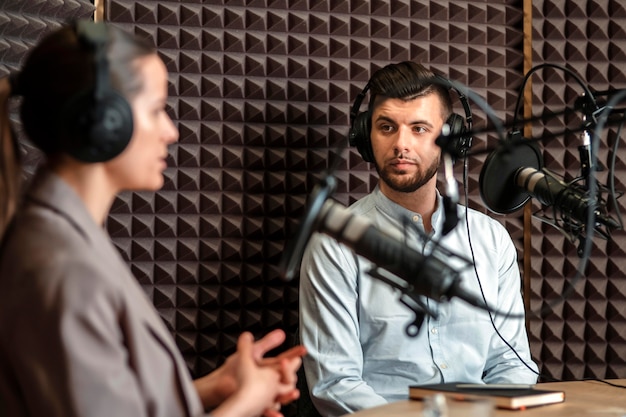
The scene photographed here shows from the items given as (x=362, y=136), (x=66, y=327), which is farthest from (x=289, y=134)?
(x=66, y=327)

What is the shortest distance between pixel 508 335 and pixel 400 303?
38 cm

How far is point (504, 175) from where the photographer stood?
1959 millimetres

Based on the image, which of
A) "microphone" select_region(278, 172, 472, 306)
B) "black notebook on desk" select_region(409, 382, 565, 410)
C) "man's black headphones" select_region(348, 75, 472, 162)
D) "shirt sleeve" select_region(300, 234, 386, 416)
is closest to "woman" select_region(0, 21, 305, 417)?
"microphone" select_region(278, 172, 472, 306)

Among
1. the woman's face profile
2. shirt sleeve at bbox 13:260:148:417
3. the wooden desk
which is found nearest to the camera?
shirt sleeve at bbox 13:260:148:417

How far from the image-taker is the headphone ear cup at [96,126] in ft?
3.84

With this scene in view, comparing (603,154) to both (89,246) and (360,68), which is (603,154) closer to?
(360,68)

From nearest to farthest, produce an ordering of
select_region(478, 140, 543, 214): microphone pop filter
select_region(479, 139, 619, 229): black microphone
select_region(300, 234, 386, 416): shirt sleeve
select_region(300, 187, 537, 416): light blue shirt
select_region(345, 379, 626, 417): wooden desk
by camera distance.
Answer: select_region(345, 379, 626, 417): wooden desk < select_region(479, 139, 619, 229): black microphone < select_region(478, 140, 543, 214): microphone pop filter < select_region(300, 234, 386, 416): shirt sleeve < select_region(300, 187, 537, 416): light blue shirt

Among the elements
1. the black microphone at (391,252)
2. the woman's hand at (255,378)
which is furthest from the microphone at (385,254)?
the woman's hand at (255,378)

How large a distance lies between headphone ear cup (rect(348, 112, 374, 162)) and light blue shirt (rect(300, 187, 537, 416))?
0.19 metres

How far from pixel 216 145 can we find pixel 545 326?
1.34 meters

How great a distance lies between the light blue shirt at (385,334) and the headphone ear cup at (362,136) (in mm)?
192

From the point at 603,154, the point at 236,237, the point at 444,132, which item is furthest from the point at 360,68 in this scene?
the point at 444,132

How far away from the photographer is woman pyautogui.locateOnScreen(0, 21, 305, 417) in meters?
1.10

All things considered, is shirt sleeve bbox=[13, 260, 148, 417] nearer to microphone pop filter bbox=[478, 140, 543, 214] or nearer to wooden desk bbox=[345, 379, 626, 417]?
wooden desk bbox=[345, 379, 626, 417]
